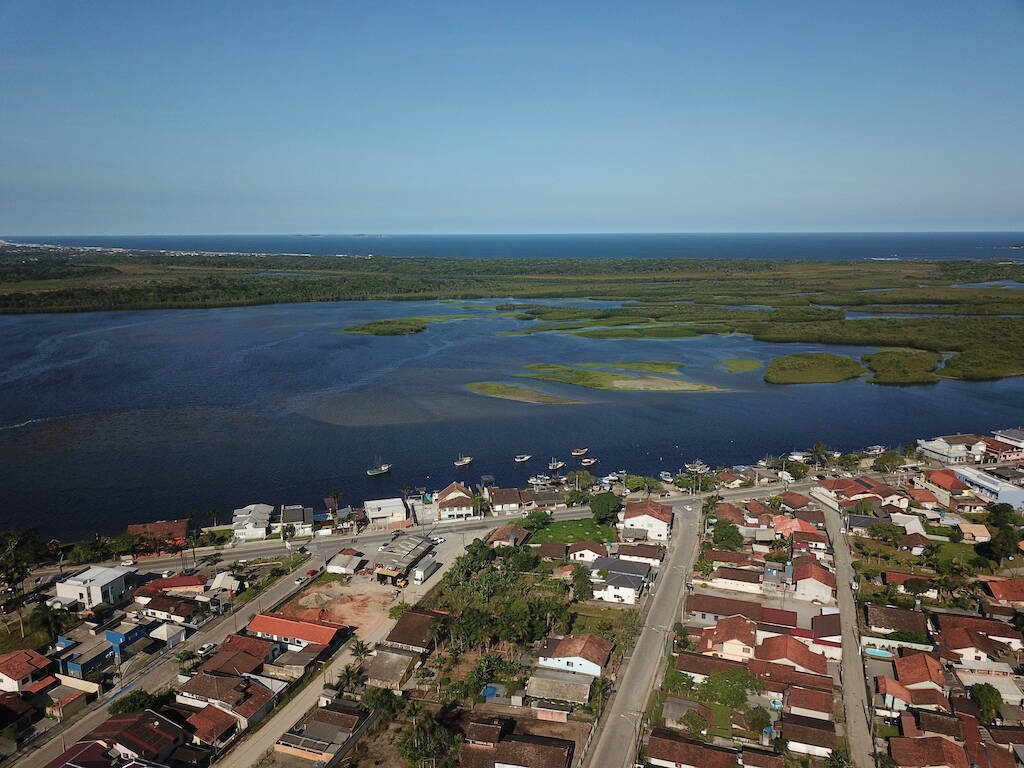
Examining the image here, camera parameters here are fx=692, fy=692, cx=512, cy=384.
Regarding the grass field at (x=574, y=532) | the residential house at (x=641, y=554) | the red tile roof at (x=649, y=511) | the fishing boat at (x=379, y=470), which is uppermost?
the red tile roof at (x=649, y=511)

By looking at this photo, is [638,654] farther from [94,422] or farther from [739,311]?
[739,311]

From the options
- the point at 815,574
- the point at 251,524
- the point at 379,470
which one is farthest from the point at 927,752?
the point at 379,470

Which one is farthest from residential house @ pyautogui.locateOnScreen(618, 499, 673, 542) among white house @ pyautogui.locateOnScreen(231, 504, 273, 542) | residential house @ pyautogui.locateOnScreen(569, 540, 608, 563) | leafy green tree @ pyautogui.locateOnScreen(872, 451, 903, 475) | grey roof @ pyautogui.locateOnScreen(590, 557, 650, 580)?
white house @ pyautogui.locateOnScreen(231, 504, 273, 542)

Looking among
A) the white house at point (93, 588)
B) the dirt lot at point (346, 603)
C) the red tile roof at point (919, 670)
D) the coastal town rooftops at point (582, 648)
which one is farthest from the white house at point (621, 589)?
the white house at point (93, 588)

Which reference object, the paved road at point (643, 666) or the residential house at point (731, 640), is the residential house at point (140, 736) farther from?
the residential house at point (731, 640)

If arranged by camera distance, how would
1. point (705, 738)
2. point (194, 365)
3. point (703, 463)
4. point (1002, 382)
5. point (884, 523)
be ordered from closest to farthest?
point (705, 738)
point (884, 523)
point (703, 463)
point (1002, 382)
point (194, 365)

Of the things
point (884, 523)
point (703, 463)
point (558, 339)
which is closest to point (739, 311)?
point (558, 339)
